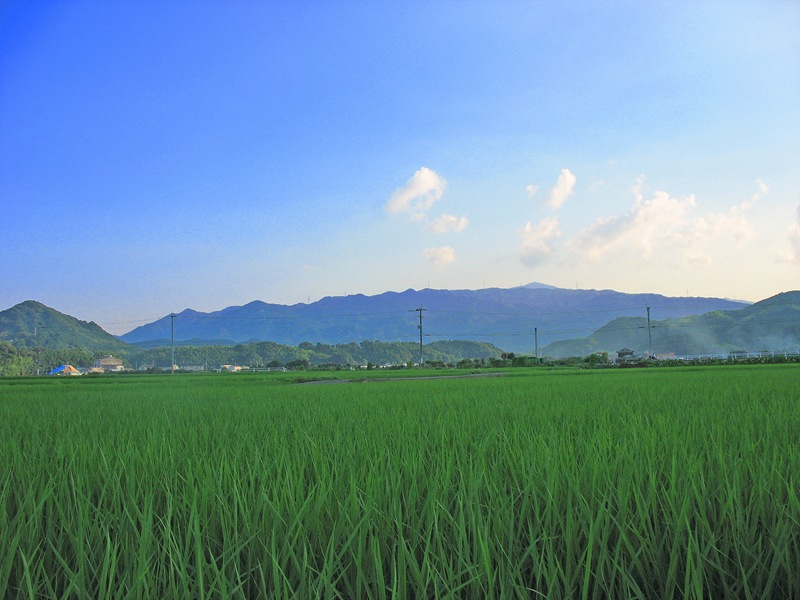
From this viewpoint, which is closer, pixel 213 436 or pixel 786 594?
pixel 786 594

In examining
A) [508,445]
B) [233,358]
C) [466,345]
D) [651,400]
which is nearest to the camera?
[508,445]

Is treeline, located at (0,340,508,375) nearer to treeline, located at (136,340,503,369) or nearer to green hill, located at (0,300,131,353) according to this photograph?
treeline, located at (136,340,503,369)

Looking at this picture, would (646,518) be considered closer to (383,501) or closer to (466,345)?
(383,501)

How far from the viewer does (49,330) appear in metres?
137

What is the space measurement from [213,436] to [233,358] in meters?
119

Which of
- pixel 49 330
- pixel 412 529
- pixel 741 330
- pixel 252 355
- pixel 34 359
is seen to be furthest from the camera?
pixel 49 330

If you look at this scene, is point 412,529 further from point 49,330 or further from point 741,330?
point 49,330

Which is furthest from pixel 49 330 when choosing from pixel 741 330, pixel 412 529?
pixel 741 330

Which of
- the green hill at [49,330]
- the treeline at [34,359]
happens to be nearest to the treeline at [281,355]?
the treeline at [34,359]

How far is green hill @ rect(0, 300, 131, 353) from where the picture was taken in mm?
130625

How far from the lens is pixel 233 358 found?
382 ft

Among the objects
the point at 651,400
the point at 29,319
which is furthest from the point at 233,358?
the point at 651,400

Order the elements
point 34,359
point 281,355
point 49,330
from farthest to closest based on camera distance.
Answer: point 49,330
point 281,355
point 34,359

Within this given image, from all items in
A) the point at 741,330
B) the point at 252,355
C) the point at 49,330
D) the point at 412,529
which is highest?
the point at 49,330
